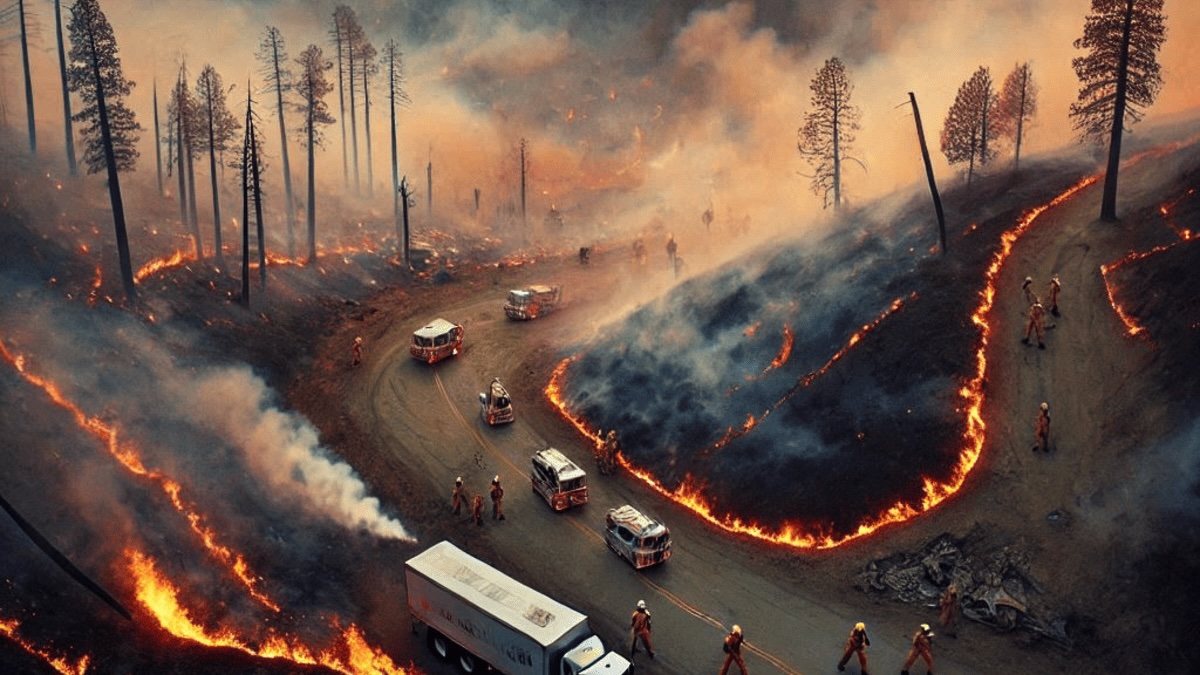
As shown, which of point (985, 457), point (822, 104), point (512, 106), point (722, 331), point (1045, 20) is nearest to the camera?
point (985, 457)

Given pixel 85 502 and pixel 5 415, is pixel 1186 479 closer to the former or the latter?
pixel 85 502

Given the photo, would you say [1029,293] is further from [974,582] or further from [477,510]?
[477,510]

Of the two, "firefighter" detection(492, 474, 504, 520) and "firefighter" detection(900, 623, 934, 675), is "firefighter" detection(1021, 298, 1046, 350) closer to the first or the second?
"firefighter" detection(900, 623, 934, 675)

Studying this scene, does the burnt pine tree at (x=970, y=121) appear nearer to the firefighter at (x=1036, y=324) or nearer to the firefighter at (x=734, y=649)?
the firefighter at (x=1036, y=324)

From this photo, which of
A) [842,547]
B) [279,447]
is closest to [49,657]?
[279,447]

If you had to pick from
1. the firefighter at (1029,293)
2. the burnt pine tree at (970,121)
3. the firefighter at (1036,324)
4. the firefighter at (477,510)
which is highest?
the burnt pine tree at (970,121)

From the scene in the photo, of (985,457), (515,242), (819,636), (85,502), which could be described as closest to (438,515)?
(85,502)

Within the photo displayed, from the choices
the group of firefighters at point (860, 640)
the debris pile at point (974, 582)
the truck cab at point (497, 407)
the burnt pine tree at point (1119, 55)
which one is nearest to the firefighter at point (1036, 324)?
the burnt pine tree at point (1119, 55)
